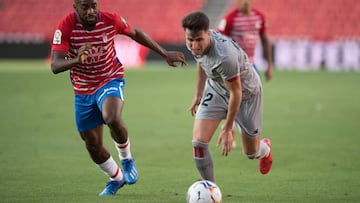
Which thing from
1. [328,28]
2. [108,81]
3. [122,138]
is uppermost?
[108,81]

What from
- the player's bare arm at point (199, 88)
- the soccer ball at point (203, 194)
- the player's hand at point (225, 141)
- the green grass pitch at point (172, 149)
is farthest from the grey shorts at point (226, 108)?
the soccer ball at point (203, 194)

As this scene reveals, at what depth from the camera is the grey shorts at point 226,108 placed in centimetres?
800

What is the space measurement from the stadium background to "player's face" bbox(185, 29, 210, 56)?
2289 cm

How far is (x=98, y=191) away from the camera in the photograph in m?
8.43

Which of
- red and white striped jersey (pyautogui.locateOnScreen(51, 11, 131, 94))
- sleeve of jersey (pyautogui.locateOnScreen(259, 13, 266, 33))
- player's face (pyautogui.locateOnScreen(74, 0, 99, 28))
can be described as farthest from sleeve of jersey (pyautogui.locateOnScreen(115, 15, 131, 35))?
sleeve of jersey (pyautogui.locateOnScreen(259, 13, 266, 33))

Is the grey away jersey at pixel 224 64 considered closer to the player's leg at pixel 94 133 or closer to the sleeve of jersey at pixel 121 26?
the sleeve of jersey at pixel 121 26

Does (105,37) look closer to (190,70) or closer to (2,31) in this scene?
(190,70)

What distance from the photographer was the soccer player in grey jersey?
7273 millimetres

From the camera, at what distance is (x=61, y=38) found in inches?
313

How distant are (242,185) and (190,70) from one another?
2256cm

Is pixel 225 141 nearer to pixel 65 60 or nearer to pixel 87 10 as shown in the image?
pixel 65 60

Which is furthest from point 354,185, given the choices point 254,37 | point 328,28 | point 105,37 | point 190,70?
point 328,28

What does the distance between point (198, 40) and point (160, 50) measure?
4.26 feet

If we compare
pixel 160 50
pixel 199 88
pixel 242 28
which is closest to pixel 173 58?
pixel 160 50
